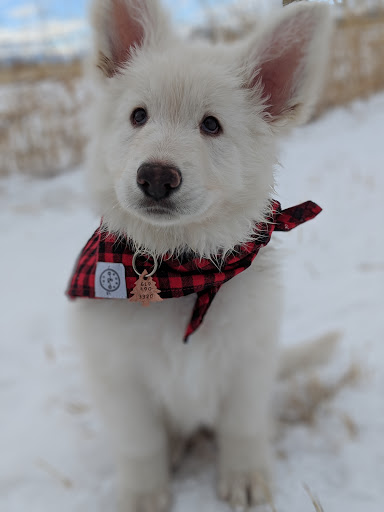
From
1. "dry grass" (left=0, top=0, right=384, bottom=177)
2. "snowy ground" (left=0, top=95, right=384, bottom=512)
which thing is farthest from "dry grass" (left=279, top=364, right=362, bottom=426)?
"dry grass" (left=0, top=0, right=384, bottom=177)

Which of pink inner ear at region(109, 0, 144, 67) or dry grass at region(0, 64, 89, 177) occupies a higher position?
dry grass at region(0, 64, 89, 177)

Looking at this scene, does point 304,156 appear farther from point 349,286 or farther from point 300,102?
point 300,102

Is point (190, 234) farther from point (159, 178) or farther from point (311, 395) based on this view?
point (311, 395)

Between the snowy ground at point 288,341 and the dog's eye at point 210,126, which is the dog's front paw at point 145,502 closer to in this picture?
the snowy ground at point 288,341

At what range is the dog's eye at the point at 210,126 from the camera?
1508mm

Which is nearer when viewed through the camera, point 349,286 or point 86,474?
point 86,474

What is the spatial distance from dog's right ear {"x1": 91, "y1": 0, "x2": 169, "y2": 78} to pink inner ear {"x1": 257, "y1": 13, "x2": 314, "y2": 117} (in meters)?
0.40

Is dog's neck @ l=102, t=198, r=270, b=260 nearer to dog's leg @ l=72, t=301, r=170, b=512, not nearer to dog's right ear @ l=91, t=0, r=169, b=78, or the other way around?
dog's leg @ l=72, t=301, r=170, b=512

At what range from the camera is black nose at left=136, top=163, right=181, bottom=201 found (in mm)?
1312

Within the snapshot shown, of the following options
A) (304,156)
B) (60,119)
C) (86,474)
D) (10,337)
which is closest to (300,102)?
(86,474)

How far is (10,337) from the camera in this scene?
2.92m

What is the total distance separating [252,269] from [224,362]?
1.23 feet

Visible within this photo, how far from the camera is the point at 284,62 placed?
1.57 metres

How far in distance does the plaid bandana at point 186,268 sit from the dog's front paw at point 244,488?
683 mm
